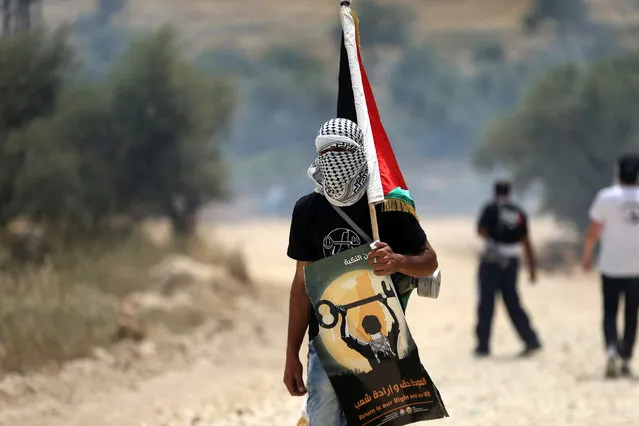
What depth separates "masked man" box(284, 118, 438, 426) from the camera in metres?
4.29

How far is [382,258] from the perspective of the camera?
4.12 metres

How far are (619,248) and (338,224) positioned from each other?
4815 millimetres

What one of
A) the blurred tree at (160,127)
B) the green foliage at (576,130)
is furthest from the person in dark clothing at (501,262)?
the green foliage at (576,130)

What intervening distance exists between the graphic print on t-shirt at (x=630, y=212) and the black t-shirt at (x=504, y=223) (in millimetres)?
2130

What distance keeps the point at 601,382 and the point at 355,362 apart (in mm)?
4908

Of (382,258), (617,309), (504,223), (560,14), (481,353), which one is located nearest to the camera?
(382,258)

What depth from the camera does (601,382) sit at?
28.0 feet

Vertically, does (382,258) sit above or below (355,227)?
below

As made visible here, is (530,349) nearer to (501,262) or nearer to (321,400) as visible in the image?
(501,262)

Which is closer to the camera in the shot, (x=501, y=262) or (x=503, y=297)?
(x=501, y=262)

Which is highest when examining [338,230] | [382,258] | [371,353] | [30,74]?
[30,74]

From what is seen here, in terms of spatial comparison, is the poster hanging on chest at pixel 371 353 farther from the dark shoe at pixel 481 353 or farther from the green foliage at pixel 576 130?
the green foliage at pixel 576 130

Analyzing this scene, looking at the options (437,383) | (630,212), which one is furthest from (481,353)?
(630,212)

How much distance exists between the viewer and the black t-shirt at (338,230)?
14.1 ft
